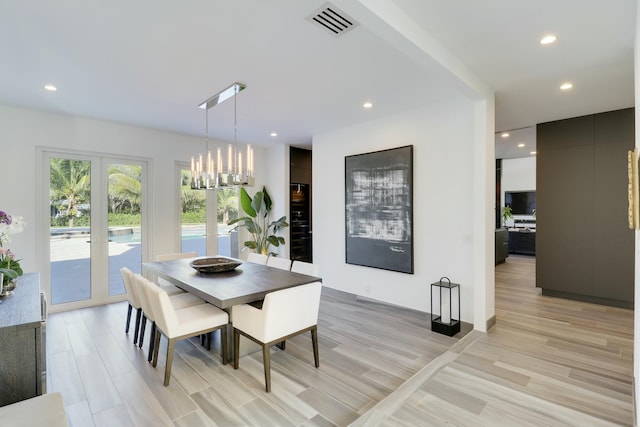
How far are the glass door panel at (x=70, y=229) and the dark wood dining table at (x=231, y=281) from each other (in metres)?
1.69

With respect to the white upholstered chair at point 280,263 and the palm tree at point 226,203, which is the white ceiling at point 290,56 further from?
the palm tree at point 226,203

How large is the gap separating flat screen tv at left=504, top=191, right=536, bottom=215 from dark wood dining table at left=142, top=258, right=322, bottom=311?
342 inches

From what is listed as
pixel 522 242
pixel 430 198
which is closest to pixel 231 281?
pixel 430 198

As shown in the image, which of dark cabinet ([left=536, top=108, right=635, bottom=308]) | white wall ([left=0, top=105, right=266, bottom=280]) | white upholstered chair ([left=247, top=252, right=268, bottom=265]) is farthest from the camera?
white upholstered chair ([left=247, top=252, right=268, bottom=265])

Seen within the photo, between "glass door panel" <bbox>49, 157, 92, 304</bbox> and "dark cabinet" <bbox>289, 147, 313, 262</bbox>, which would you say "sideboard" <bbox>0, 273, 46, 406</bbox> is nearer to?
"glass door panel" <bbox>49, 157, 92, 304</bbox>

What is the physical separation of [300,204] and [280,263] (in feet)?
9.65

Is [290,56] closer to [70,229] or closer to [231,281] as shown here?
[231,281]

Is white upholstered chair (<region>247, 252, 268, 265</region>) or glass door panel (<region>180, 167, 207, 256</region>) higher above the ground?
glass door panel (<region>180, 167, 207, 256</region>)

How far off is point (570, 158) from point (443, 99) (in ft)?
7.52

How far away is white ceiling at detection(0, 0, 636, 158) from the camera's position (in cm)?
210

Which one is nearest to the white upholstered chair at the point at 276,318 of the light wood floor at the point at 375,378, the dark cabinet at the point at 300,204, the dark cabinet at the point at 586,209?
the light wood floor at the point at 375,378

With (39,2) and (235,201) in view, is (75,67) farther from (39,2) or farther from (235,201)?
(235,201)

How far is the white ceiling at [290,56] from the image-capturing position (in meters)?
2.10

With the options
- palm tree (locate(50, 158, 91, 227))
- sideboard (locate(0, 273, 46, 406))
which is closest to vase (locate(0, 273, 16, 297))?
sideboard (locate(0, 273, 46, 406))
